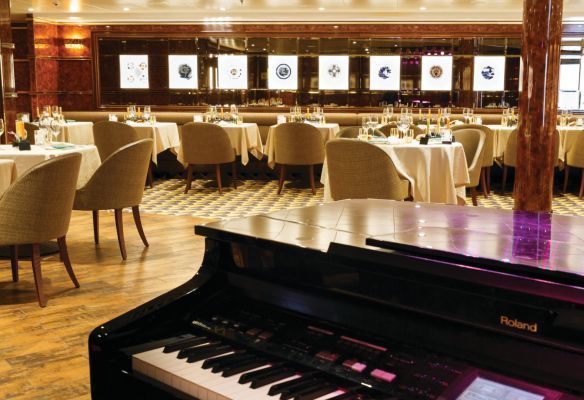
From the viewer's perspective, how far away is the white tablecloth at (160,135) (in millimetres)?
9477

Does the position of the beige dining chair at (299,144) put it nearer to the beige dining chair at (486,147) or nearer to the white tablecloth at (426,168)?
the beige dining chair at (486,147)

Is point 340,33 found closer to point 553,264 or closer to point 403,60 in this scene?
point 403,60

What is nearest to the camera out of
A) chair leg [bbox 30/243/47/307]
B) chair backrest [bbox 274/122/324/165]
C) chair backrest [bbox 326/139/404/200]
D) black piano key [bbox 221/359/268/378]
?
black piano key [bbox 221/359/268/378]

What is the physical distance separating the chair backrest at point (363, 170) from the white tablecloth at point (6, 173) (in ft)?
7.16

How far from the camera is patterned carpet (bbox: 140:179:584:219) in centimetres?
776

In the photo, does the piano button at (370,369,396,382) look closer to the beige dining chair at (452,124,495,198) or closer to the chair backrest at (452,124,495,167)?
the beige dining chair at (452,124,495,198)

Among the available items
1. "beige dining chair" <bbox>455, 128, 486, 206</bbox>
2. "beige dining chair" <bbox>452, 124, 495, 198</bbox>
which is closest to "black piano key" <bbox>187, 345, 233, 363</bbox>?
"beige dining chair" <bbox>455, 128, 486, 206</bbox>

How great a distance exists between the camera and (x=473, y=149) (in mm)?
7535

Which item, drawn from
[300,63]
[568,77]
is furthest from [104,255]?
[568,77]

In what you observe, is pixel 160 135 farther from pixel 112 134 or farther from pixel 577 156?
pixel 577 156

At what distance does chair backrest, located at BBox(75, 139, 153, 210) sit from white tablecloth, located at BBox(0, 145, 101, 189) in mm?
308

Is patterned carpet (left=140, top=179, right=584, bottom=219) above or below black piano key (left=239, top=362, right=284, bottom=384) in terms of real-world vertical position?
below

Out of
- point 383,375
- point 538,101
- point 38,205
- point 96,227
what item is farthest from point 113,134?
point 383,375

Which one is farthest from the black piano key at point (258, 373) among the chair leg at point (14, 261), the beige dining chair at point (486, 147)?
the beige dining chair at point (486, 147)
